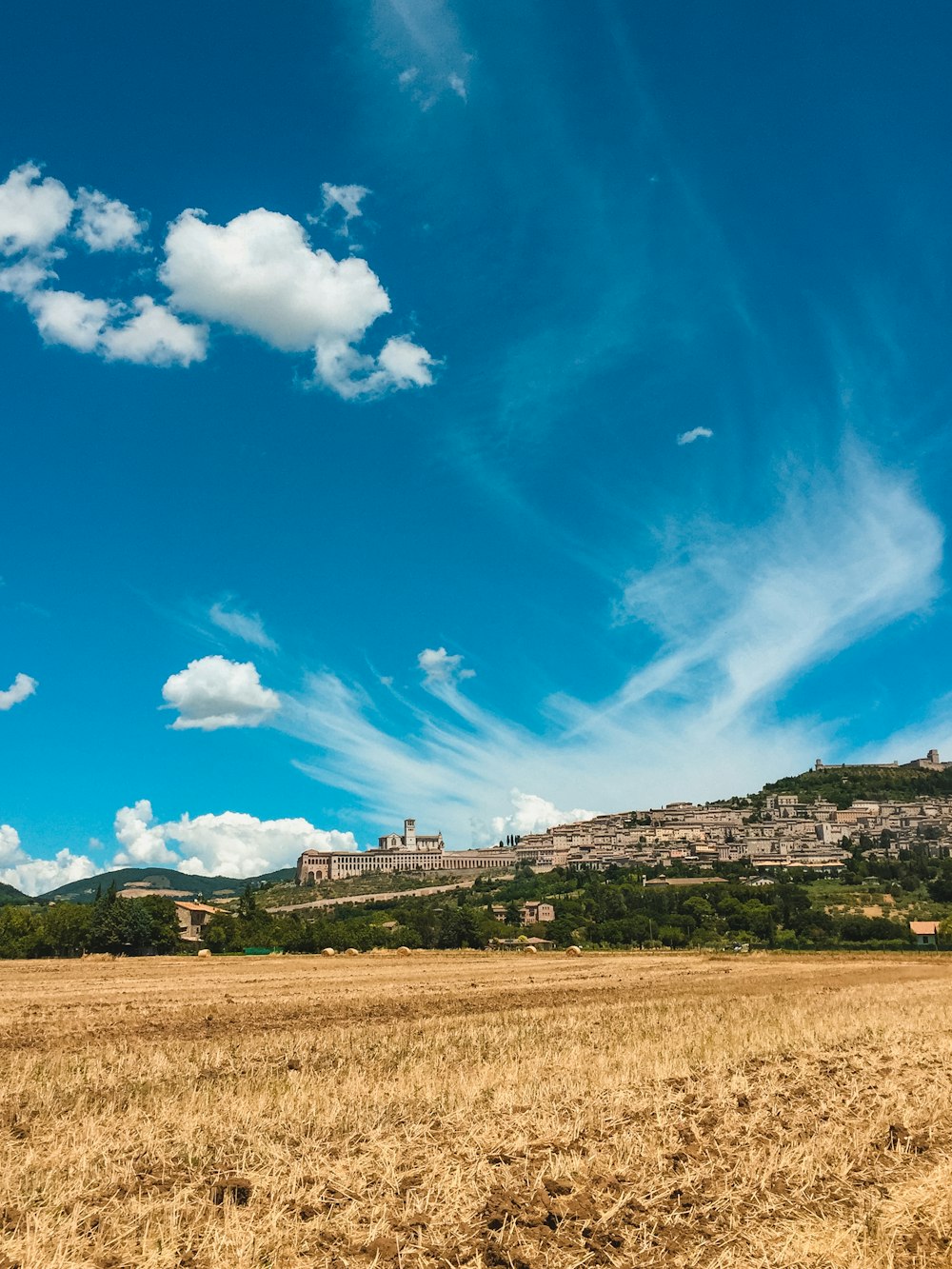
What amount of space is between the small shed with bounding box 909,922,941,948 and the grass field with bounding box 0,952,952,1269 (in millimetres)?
92730

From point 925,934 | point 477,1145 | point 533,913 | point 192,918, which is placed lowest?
point 925,934

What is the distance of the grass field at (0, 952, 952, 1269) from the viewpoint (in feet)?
25.2

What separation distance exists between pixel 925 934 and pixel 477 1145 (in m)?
115

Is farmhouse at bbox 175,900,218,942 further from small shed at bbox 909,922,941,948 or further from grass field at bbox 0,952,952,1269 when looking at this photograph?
grass field at bbox 0,952,952,1269

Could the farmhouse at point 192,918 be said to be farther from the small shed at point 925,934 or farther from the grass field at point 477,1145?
the grass field at point 477,1145

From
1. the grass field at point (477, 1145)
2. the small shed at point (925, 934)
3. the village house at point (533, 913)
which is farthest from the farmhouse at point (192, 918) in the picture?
the grass field at point (477, 1145)

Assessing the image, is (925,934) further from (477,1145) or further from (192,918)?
(477,1145)

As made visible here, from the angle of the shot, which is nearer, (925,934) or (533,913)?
(925,934)

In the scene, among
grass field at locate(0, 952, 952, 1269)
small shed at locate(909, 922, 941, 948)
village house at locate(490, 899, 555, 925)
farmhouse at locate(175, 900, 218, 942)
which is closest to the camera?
grass field at locate(0, 952, 952, 1269)

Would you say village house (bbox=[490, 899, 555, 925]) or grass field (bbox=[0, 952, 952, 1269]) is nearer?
grass field (bbox=[0, 952, 952, 1269])

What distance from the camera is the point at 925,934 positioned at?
354 feet

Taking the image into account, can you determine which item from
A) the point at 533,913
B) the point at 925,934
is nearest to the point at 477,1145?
the point at 925,934

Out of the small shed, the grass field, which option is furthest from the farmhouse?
the grass field

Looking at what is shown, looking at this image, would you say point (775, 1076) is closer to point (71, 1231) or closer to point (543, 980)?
point (71, 1231)
